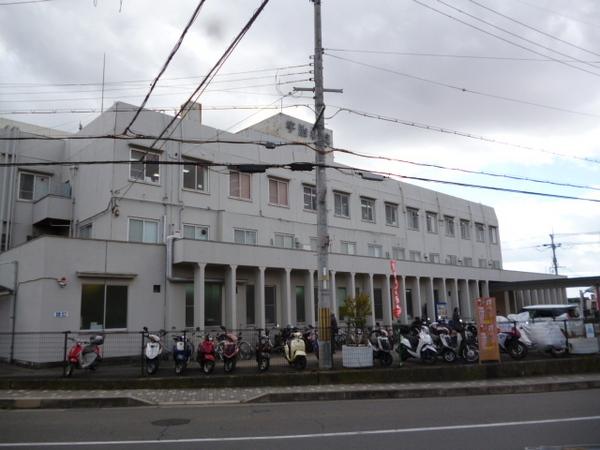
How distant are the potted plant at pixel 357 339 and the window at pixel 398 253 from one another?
682 inches

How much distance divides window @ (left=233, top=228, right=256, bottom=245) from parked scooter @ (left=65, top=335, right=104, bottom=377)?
11032mm

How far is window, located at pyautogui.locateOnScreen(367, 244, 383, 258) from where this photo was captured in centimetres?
3291

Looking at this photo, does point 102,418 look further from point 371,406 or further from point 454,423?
point 454,423

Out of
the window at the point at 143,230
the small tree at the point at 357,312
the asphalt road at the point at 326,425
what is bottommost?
the asphalt road at the point at 326,425

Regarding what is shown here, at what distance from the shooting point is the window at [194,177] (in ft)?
81.0

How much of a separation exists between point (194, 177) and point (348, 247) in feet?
35.7

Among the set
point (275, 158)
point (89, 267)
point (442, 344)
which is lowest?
point (442, 344)

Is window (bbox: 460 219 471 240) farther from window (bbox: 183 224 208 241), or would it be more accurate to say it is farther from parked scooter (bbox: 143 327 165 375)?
parked scooter (bbox: 143 327 165 375)

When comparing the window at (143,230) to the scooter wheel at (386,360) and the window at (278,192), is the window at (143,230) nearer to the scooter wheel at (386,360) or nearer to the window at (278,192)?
the window at (278,192)

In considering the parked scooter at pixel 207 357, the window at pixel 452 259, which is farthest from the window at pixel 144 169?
the window at pixel 452 259

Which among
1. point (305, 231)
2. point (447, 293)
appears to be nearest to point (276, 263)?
point (305, 231)

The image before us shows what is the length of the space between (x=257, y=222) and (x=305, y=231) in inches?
135

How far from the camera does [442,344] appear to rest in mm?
15953

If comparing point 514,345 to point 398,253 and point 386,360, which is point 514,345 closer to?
point 386,360
